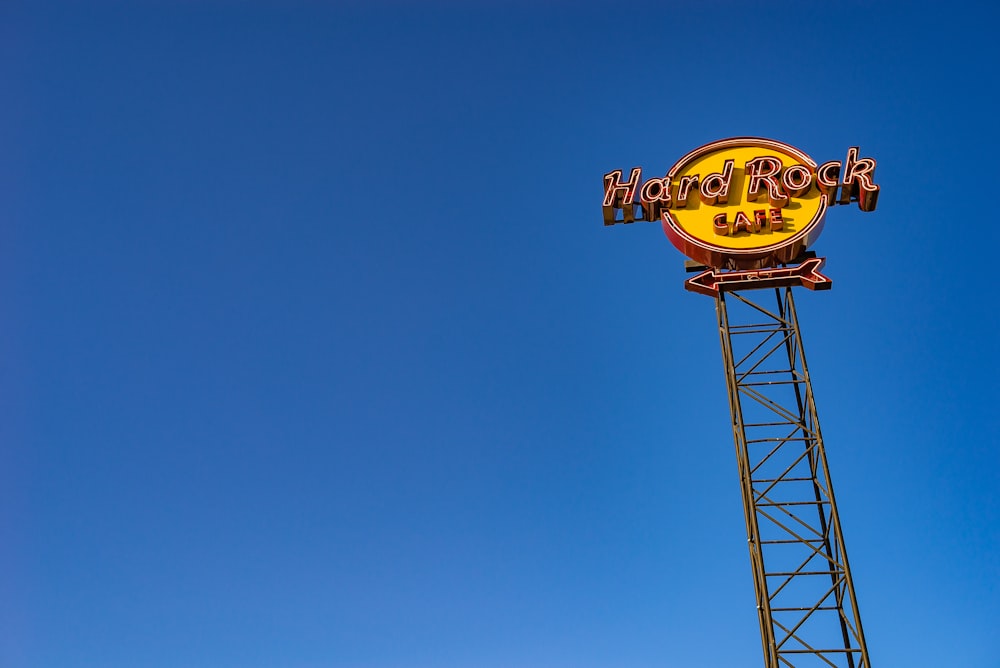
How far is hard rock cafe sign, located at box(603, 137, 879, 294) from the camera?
68.5 ft

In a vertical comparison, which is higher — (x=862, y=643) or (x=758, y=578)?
(x=758, y=578)

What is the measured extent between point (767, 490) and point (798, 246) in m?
5.68

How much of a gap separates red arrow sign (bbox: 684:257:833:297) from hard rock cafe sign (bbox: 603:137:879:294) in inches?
0.9

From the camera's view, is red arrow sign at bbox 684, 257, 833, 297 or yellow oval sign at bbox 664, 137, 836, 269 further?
yellow oval sign at bbox 664, 137, 836, 269

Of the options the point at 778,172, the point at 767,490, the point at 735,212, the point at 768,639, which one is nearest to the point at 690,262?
the point at 735,212

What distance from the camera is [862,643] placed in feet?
57.2

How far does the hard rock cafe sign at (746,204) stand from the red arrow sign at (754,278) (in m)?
0.02

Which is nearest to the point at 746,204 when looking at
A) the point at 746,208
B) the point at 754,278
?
the point at 746,208

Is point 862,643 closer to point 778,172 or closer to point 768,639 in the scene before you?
point 768,639

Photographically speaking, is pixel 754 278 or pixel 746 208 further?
pixel 746 208

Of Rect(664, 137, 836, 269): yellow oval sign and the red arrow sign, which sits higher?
Rect(664, 137, 836, 269): yellow oval sign

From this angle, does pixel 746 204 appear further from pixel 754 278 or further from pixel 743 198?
pixel 754 278

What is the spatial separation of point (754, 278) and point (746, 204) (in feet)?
6.36

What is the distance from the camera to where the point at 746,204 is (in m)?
21.5
